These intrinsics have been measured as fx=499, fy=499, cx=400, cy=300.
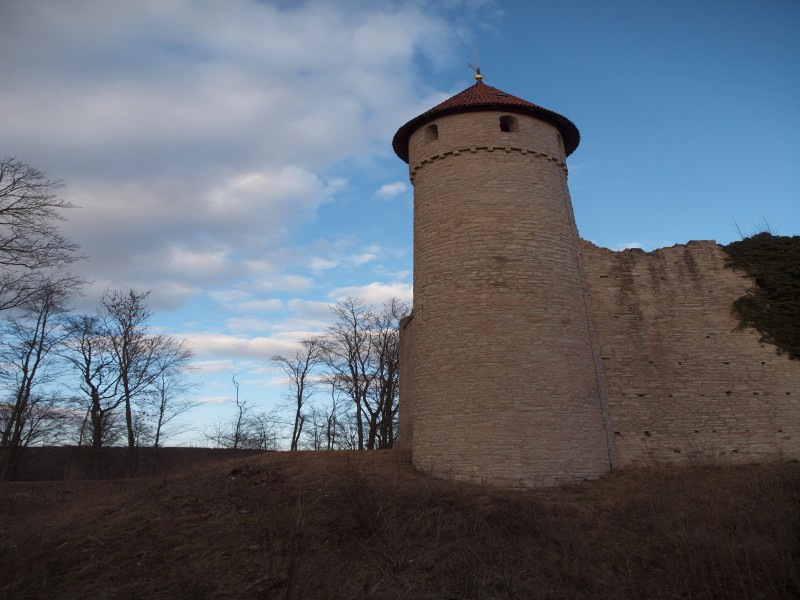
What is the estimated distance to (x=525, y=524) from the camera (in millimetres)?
8055

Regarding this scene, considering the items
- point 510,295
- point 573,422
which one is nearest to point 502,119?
point 510,295

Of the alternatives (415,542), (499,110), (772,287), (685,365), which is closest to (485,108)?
(499,110)

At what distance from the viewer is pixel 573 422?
11.0 metres

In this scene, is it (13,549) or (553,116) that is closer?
(13,549)

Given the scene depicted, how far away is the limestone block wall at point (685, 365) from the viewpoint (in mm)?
12680

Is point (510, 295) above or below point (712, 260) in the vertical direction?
below

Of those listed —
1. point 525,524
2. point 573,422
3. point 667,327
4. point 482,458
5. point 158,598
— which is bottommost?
point 158,598

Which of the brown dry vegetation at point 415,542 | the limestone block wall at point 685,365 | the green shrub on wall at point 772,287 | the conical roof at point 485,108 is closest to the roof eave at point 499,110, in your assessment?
the conical roof at point 485,108

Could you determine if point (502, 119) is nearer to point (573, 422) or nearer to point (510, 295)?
point (510, 295)

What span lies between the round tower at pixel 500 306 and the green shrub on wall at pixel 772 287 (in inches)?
207

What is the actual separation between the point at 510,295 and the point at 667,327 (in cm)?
530

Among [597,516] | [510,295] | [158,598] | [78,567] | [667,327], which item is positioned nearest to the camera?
[158,598]

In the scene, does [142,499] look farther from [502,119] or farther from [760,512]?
[502,119]

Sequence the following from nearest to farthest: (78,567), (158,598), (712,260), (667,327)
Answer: (158,598), (78,567), (667,327), (712,260)
